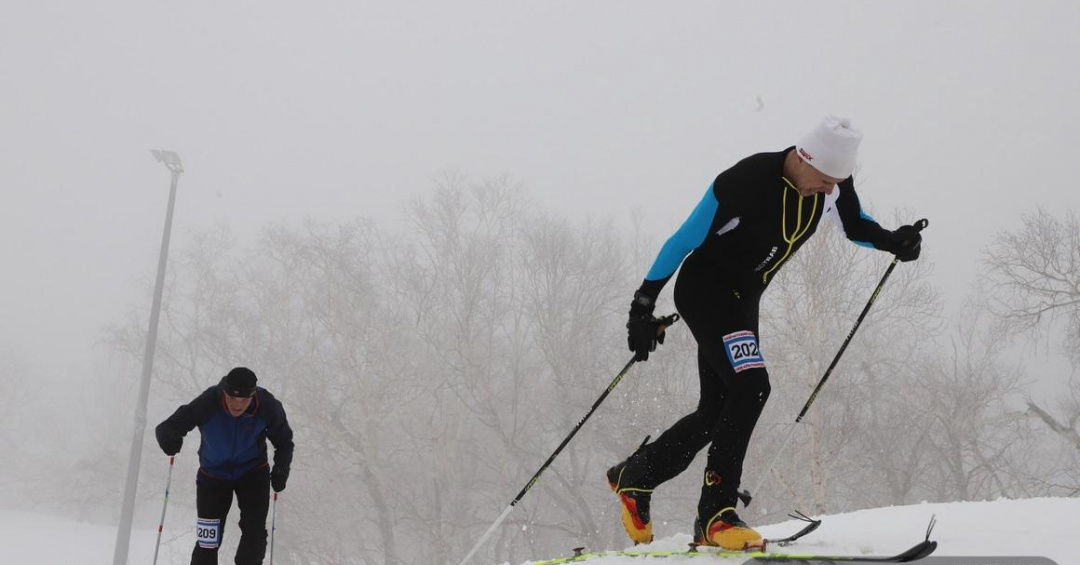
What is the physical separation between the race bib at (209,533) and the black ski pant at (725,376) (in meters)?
2.95

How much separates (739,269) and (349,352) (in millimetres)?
19550

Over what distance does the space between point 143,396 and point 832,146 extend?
12.5m

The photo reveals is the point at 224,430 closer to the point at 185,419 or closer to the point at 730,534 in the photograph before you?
the point at 185,419

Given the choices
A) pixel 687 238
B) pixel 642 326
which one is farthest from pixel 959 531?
pixel 687 238

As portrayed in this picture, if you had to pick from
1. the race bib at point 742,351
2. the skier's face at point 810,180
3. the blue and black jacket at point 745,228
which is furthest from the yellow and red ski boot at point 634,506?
the skier's face at point 810,180

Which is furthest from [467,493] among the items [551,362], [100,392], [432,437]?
[100,392]

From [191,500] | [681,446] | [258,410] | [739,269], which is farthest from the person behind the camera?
[191,500]

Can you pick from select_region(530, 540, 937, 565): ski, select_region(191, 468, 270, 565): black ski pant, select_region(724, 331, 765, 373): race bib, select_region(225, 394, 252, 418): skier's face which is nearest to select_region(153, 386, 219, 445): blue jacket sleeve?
select_region(225, 394, 252, 418): skier's face

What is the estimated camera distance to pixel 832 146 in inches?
114

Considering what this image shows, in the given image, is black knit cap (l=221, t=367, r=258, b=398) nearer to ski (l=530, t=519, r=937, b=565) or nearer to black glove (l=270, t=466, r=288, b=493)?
black glove (l=270, t=466, r=288, b=493)

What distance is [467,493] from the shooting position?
2127cm

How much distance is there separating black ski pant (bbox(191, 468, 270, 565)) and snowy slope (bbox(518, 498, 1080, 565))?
2255mm

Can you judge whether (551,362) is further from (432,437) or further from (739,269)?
(739,269)

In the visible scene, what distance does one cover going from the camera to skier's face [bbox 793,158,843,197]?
299 centimetres
